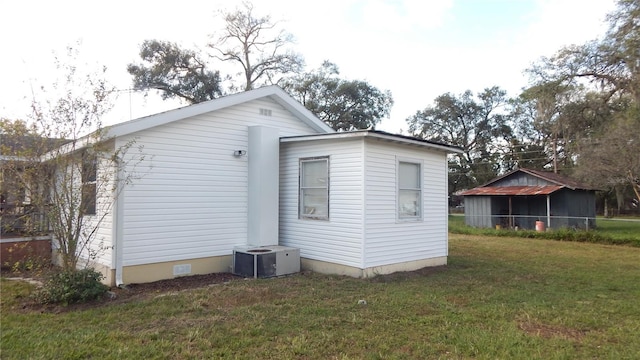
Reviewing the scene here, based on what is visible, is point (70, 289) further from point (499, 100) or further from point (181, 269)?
point (499, 100)

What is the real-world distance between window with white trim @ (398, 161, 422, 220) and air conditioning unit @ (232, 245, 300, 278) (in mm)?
2264

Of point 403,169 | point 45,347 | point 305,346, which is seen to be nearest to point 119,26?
point 403,169

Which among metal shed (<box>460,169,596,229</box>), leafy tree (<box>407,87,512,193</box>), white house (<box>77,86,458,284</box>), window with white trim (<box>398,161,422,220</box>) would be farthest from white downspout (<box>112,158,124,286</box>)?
leafy tree (<box>407,87,512,193</box>)

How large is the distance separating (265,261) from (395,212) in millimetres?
2617

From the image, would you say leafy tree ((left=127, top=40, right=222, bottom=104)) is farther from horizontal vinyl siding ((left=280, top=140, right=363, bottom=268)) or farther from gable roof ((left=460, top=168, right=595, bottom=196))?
horizontal vinyl siding ((left=280, top=140, right=363, bottom=268))

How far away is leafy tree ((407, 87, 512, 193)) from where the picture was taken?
40750 millimetres

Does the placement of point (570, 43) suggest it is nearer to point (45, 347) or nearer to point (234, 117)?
point (234, 117)

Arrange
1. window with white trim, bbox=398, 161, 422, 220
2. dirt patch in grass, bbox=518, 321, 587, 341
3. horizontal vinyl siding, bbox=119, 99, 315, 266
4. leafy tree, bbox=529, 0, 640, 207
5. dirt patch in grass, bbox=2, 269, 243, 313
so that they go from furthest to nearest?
leafy tree, bbox=529, 0, 640, 207, window with white trim, bbox=398, 161, 422, 220, horizontal vinyl siding, bbox=119, 99, 315, 266, dirt patch in grass, bbox=2, 269, 243, 313, dirt patch in grass, bbox=518, 321, 587, 341

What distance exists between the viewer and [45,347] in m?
3.88

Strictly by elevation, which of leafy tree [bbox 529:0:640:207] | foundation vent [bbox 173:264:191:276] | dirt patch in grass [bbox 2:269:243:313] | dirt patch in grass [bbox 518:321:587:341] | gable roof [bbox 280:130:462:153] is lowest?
dirt patch in grass [bbox 518:321:587:341]

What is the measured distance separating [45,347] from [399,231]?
231 inches

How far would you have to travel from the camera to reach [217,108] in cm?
777

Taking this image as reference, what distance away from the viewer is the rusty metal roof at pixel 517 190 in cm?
1917

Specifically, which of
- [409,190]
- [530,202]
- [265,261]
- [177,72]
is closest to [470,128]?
[530,202]
